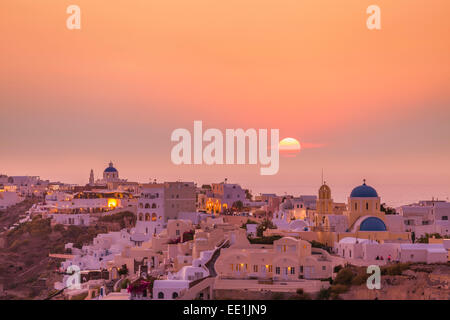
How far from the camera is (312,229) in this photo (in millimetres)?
24688

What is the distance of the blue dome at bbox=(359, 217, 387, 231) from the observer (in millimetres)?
23609

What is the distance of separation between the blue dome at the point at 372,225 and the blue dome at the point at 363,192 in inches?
58.6

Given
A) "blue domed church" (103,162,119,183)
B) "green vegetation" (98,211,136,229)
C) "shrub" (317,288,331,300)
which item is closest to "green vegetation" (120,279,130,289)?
"shrub" (317,288,331,300)

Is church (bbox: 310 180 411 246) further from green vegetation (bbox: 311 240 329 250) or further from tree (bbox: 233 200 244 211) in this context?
tree (bbox: 233 200 244 211)

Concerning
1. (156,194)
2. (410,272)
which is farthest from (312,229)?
(156,194)

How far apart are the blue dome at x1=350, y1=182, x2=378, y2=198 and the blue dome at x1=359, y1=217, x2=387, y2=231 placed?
1488 millimetres

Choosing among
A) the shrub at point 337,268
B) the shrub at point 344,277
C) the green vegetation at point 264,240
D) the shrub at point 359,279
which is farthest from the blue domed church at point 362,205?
the shrub at point 344,277

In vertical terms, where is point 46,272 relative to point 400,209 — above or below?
below

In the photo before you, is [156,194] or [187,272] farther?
[156,194]

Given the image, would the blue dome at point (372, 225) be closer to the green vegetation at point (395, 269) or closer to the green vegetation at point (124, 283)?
the green vegetation at point (395, 269)

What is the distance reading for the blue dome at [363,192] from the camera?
25.2 meters

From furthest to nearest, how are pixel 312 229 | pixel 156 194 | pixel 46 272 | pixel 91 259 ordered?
pixel 156 194, pixel 46 272, pixel 91 259, pixel 312 229
